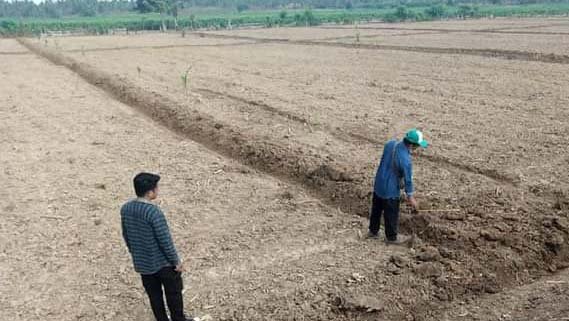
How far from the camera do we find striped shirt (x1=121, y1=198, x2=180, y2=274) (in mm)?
4750

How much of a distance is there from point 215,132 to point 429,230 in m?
6.86

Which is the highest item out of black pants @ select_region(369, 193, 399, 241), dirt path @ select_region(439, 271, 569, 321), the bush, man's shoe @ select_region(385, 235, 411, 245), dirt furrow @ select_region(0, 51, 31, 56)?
the bush

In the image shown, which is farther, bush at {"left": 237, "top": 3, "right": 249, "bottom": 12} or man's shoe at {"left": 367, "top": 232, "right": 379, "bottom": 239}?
bush at {"left": 237, "top": 3, "right": 249, "bottom": 12}

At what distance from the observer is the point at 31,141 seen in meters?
13.1

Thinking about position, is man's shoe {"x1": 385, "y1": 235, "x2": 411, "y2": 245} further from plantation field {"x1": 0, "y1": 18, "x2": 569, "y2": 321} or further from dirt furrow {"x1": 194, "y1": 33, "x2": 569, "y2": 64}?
dirt furrow {"x1": 194, "y1": 33, "x2": 569, "y2": 64}

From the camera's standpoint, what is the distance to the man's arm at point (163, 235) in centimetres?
476

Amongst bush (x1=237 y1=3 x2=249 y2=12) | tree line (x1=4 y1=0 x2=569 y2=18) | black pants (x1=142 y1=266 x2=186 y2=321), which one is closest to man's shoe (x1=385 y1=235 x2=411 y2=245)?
black pants (x1=142 y1=266 x2=186 y2=321)

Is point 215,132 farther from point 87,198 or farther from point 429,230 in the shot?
point 429,230

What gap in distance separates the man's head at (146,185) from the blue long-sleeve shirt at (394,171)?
9.71ft

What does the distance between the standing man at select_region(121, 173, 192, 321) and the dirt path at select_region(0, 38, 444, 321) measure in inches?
31.2

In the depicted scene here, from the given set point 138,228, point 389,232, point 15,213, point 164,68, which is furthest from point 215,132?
point 164,68

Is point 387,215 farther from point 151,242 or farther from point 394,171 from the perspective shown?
point 151,242

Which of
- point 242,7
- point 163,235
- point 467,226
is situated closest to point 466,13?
point 467,226

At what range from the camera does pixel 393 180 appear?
22.0 feet
